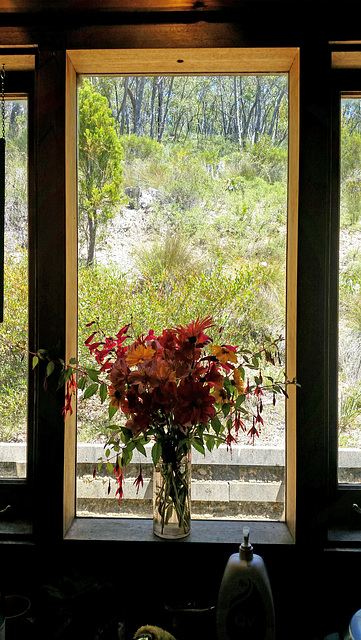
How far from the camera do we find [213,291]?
1573 mm

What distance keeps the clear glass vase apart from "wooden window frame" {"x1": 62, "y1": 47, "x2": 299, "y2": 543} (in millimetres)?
43

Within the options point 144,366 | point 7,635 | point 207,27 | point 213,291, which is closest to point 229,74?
point 207,27

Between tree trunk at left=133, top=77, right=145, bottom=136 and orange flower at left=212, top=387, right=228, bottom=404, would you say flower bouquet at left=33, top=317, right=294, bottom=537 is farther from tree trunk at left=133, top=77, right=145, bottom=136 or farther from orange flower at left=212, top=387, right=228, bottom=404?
tree trunk at left=133, top=77, right=145, bottom=136

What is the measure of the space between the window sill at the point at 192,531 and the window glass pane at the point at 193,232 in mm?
44

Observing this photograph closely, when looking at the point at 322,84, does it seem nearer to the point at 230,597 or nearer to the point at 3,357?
the point at 3,357

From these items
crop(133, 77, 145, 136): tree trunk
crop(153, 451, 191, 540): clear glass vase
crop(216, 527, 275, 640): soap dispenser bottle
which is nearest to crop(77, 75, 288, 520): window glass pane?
crop(133, 77, 145, 136): tree trunk

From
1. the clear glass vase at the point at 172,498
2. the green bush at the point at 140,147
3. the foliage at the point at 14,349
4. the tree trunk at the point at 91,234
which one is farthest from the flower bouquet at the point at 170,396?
the green bush at the point at 140,147

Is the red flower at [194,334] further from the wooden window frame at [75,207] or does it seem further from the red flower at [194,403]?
the wooden window frame at [75,207]

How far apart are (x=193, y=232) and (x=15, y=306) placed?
0.57 meters

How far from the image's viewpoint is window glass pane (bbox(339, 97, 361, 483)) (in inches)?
60.9

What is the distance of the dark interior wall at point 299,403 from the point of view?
1415mm

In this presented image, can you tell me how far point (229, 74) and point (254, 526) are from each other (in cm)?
130

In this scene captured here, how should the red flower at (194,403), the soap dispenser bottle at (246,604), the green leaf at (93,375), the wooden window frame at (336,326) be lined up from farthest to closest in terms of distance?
the wooden window frame at (336,326) → the green leaf at (93,375) → the red flower at (194,403) → the soap dispenser bottle at (246,604)

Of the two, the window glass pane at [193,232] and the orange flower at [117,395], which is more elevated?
the window glass pane at [193,232]
